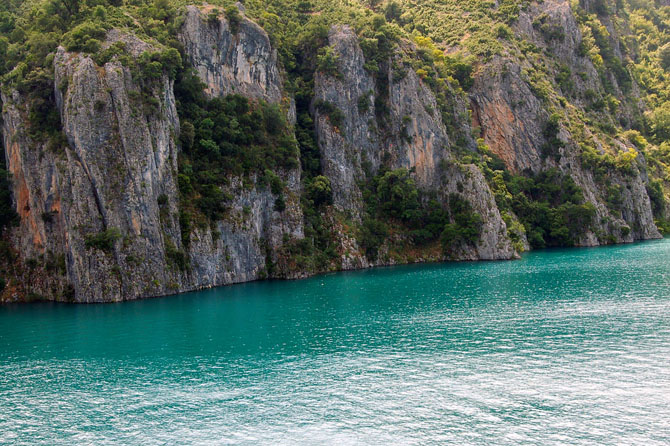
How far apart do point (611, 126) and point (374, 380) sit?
109 m

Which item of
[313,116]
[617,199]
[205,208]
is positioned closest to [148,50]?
[205,208]

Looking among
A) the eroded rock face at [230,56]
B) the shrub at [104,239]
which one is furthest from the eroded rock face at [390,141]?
the shrub at [104,239]

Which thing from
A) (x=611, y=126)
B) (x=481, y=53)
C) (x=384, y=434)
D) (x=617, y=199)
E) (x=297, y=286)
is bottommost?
(x=384, y=434)

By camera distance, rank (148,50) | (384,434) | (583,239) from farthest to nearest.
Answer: (583,239), (148,50), (384,434)

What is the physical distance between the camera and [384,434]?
27.0 m

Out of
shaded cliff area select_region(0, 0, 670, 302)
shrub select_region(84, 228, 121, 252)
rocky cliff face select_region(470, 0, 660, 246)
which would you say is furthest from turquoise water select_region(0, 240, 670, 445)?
rocky cliff face select_region(470, 0, 660, 246)

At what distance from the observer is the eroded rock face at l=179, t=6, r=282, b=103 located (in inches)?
3201

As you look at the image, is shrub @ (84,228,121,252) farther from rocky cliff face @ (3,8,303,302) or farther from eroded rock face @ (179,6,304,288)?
eroded rock face @ (179,6,304,288)

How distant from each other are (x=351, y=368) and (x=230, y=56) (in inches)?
2375

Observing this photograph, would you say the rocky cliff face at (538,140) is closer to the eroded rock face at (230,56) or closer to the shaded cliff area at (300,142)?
the shaded cliff area at (300,142)

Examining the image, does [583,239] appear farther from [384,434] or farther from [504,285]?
[384,434]

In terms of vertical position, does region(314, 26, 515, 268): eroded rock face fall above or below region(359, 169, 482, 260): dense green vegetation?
above

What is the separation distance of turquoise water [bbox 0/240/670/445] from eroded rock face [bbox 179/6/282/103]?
3512cm

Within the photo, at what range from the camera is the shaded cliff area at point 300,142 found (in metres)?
63.3
